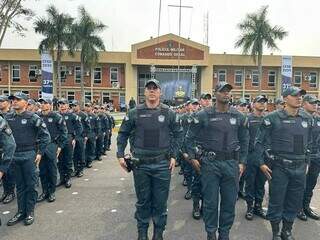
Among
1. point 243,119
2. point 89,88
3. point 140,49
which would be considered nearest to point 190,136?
point 243,119

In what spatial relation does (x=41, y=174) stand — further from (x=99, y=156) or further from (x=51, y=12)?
(x=51, y=12)

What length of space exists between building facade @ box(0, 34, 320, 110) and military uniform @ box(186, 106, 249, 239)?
118ft

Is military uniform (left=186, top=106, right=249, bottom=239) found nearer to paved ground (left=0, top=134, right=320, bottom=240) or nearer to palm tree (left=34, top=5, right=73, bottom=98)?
paved ground (left=0, top=134, right=320, bottom=240)

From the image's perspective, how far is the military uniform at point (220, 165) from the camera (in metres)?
4.80

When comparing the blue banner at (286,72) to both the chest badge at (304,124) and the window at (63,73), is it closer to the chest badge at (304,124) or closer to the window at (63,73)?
the chest badge at (304,124)

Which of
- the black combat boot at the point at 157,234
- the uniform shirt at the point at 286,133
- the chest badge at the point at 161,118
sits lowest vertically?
the black combat boot at the point at 157,234

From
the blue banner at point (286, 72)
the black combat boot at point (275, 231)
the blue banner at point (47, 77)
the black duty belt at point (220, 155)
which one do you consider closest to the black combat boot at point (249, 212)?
the black combat boot at point (275, 231)

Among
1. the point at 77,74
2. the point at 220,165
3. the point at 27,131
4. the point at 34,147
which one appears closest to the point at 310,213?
the point at 220,165

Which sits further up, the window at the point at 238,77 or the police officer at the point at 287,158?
the window at the point at 238,77

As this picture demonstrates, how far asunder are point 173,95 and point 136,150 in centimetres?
3803

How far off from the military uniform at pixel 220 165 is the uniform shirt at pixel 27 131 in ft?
8.74

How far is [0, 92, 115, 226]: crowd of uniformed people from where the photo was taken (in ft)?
19.1

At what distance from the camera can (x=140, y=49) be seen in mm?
41375

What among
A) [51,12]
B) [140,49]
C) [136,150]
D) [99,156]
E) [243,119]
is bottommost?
[99,156]
